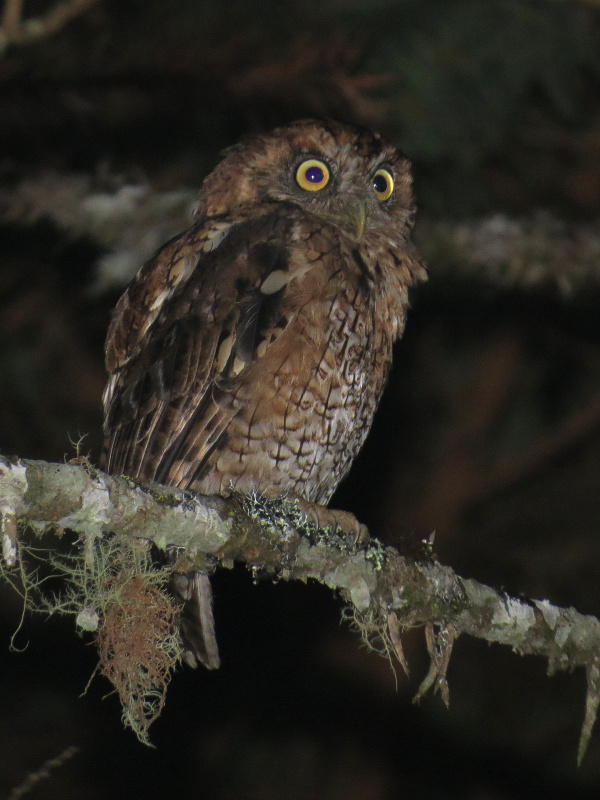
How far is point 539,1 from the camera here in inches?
167

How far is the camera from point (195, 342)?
8.54ft

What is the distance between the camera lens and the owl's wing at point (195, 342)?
2543 mm

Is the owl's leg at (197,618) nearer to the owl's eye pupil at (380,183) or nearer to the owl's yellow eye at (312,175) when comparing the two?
the owl's yellow eye at (312,175)

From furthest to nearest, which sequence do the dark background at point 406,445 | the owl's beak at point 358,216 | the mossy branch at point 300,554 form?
1. the dark background at point 406,445
2. the owl's beak at point 358,216
3. the mossy branch at point 300,554

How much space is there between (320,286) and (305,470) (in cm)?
53

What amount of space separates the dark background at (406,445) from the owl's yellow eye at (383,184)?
900 millimetres

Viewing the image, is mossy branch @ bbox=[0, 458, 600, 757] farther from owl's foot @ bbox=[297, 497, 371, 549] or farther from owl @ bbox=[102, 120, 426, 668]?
owl @ bbox=[102, 120, 426, 668]

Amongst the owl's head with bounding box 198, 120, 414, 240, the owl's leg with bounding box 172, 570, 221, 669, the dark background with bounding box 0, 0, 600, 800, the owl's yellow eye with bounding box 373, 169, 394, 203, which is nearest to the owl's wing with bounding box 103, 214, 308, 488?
the owl's head with bounding box 198, 120, 414, 240

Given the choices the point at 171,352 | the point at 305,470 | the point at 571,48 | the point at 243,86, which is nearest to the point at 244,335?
the point at 171,352

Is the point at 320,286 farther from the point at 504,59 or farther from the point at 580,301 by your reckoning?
the point at 580,301

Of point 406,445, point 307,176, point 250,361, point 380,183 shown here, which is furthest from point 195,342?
point 406,445

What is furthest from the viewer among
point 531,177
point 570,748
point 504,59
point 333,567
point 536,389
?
point 536,389

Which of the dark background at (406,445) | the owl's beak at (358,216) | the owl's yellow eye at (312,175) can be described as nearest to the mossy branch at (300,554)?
the owl's beak at (358,216)

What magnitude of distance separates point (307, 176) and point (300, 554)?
1.31 meters
